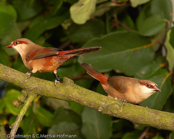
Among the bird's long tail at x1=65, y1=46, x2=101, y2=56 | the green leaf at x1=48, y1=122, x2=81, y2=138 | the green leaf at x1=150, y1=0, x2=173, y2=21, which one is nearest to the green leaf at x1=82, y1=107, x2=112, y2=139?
the green leaf at x1=48, y1=122, x2=81, y2=138

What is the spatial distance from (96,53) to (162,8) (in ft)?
1.91

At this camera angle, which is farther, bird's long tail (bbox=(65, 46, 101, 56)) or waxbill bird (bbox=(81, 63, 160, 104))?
waxbill bird (bbox=(81, 63, 160, 104))

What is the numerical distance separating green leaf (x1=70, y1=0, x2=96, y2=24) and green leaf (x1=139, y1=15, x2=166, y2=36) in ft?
1.26

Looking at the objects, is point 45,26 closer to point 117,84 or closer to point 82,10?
point 82,10

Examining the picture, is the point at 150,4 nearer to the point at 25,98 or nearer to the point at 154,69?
the point at 154,69

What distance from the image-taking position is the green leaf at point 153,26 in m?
1.77

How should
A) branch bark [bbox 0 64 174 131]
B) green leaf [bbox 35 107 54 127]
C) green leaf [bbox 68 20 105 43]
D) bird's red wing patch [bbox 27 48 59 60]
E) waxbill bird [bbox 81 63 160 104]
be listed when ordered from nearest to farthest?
branch bark [bbox 0 64 174 131] < bird's red wing patch [bbox 27 48 59 60] < waxbill bird [bbox 81 63 160 104] < green leaf [bbox 35 107 54 127] < green leaf [bbox 68 20 105 43]

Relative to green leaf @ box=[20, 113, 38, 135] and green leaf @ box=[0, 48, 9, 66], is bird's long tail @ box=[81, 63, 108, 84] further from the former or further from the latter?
green leaf @ box=[0, 48, 9, 66]

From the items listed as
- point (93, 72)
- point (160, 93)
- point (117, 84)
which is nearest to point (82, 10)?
point (93, 72)

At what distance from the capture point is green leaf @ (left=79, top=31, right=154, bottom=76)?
5.59 feet

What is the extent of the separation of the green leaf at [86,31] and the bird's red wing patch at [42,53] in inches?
25.5

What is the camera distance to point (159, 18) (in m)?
1.79

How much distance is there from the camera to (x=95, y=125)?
172 cm

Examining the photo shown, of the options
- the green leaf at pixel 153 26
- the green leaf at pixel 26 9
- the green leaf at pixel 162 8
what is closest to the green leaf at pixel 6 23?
the green leaf at pixel 26 9
